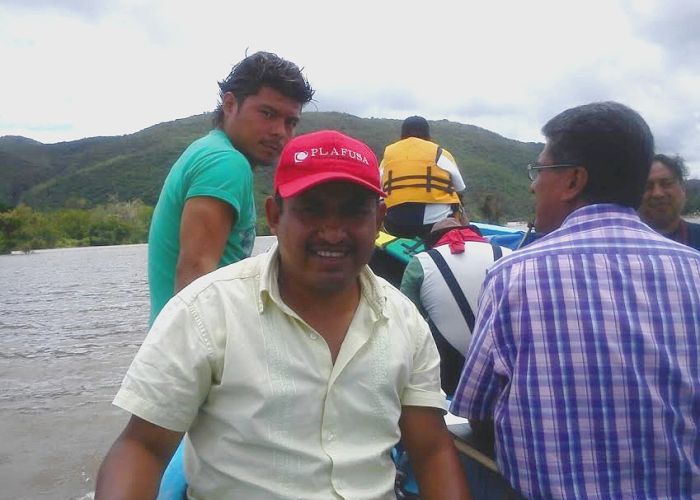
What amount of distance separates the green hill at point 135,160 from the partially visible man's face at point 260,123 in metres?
67.8

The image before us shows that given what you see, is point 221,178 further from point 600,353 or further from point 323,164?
point 600,353

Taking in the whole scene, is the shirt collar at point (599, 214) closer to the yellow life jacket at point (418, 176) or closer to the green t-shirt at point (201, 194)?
the green t-shirt at point (201, 194)

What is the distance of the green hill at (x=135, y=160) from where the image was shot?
266 ft

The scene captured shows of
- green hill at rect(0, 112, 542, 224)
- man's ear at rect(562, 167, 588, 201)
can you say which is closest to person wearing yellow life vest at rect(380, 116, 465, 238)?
man's ear at rect(562, 167, 588, 201)

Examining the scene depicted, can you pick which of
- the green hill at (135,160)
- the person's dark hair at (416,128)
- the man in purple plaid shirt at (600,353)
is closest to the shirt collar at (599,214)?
the man in purple plaid shirt at (600,353)

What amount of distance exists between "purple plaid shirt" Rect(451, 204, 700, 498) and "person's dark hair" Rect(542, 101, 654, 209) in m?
0.14

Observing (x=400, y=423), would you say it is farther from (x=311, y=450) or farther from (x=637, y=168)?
(x=637, y=168)

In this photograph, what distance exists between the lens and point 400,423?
6.29 feet

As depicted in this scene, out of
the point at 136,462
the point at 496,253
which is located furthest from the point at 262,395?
the point at 496,253

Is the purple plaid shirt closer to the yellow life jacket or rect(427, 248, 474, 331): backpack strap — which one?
rect(427, 248, 474, 331): backpack strap

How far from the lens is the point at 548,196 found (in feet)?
6.64

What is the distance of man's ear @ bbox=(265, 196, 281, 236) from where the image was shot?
1.85 metres

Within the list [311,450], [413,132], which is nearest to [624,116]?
[311,450]

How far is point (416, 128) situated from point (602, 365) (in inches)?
101
